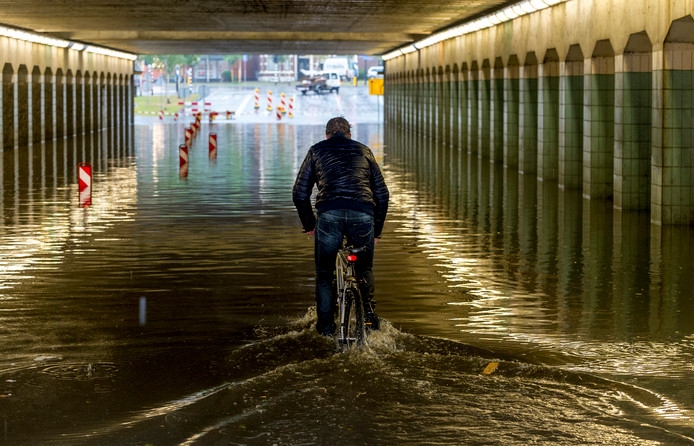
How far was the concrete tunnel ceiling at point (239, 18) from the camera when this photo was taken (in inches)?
1173

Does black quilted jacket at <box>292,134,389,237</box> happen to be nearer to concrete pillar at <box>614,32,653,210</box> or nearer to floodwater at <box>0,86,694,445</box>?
floodwater at <box>0,86,694,445</box>

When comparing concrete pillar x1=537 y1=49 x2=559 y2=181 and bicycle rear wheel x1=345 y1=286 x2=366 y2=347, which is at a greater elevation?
concrete pillar x1=537 y1=49 x2=559 y2=181

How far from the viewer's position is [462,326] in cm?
995

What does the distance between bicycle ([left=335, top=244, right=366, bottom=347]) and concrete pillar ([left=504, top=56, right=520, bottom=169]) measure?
23.2 m

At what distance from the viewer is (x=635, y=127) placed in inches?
802

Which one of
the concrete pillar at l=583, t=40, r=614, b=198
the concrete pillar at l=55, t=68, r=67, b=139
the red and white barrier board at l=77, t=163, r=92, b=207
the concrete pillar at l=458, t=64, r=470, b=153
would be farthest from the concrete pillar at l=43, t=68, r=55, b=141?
the concrete pillar at l=583, t=40, r=614, b=198

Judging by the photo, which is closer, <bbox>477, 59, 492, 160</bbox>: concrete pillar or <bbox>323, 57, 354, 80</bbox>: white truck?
<bbox>477, 59, 492, 160</bbox>: concrete pillar

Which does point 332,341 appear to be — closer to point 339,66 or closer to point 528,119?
point 528,119

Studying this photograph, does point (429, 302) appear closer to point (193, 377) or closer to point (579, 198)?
point (193, 377)

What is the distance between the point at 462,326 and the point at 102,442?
400 cm

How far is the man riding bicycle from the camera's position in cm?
893

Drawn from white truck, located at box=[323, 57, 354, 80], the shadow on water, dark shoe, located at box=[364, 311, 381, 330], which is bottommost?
the shadow on water

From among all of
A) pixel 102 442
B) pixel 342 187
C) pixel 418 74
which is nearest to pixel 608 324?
pixel 342 187

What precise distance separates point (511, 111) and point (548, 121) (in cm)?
482
